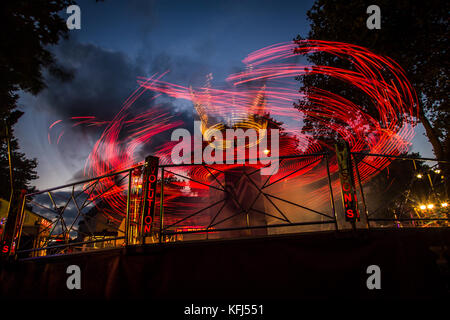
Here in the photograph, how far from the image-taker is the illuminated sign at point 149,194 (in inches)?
171

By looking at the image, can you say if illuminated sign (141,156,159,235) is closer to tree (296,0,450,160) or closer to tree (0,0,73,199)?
tree (0,0,73,199)

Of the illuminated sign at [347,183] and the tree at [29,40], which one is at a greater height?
the tree at [29,40]

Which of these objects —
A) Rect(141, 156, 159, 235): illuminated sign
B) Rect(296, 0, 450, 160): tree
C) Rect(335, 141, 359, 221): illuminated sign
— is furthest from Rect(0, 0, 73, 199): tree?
Rect(296, 0, 450, 160): tree

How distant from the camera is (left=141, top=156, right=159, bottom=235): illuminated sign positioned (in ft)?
14.2

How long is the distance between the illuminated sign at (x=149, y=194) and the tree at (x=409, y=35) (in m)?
8.71

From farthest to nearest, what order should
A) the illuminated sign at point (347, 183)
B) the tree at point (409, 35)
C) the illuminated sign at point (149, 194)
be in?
the tree at point (409, 35)
the illuminated sign at point (149, 194)
the illuminated sign at point (347, 183)

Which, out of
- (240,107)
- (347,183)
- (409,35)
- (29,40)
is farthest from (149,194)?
(409,35)

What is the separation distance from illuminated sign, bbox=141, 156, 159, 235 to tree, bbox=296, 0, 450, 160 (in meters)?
8.71

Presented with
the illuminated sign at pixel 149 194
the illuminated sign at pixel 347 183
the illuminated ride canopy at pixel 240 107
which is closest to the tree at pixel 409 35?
the illuminated ride canopy at pixel 240 107

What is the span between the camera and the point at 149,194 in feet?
14.7

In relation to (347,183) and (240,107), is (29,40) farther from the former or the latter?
(347,183)

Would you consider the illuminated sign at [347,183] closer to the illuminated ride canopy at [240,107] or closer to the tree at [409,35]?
the illuminated ride canopy at [240,107]
